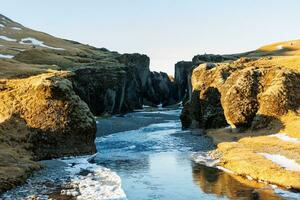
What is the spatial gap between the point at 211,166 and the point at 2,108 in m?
26.2

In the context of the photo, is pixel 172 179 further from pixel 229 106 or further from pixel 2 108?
pixel 229 106

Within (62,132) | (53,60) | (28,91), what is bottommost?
(62,132)

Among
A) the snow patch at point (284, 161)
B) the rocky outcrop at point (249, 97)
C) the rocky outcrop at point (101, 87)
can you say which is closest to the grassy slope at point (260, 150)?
the snow patch at point (284, 161)

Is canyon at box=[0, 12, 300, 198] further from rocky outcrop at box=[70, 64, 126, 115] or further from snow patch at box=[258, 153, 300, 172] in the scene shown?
rocky outcrop at box=[70, 64, 126, 115]

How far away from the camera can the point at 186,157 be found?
51812 millimetres

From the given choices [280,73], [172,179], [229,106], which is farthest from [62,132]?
[280,73]

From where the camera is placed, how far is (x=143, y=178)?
40.1 metres

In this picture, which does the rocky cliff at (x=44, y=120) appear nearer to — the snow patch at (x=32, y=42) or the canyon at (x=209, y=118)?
the canyon at (x=209, y=118)

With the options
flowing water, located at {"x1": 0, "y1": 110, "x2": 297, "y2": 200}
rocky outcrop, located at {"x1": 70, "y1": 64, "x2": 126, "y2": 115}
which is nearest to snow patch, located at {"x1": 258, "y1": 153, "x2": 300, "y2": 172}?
flowing water, located at {"x1": 0, "y1": 110, "x2": 297, "y2": 200}

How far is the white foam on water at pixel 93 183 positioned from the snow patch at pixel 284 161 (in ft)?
47.9

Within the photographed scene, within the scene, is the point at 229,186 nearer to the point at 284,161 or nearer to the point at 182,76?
the point at 284,161

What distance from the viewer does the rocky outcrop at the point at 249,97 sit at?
63594mm

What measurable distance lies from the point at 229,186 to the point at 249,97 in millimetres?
34780

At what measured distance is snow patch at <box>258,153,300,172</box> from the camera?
3767cm
